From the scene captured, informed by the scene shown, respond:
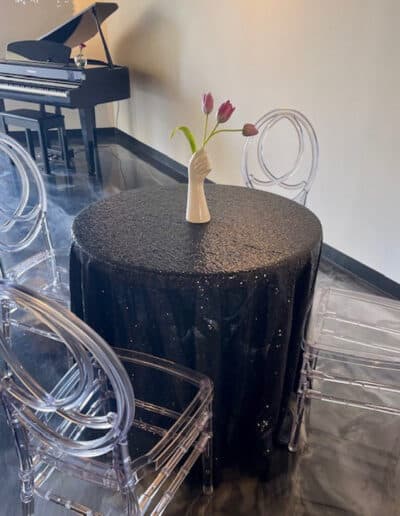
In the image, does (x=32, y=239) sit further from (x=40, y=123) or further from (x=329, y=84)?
(x=40, y=123)

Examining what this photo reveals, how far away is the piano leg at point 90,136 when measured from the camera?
414cm

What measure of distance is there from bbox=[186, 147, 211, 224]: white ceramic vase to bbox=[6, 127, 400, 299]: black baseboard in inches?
56.9

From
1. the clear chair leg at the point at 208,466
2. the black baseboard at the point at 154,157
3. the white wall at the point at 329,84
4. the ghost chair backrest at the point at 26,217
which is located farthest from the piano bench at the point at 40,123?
the clear chair leg at the point at 208,466

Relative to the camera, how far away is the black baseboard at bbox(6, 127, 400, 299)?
8.09ft

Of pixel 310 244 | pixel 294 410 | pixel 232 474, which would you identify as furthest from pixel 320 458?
pixel 310 244

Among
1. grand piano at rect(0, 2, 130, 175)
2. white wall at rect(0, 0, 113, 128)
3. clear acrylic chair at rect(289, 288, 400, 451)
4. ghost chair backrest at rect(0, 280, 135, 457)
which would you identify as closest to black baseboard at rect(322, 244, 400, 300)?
clear acrylic chair at rect(289, 288, 400, 451)

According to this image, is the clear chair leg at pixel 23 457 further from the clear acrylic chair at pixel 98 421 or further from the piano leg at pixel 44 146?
the piano leg at pixel 44 146

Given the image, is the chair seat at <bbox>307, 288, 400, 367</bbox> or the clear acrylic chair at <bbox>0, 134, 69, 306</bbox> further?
the clear acrylic chair at <bbox>0, 134, 69, 306</bbox>

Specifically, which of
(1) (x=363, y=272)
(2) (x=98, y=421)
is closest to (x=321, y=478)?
(2) (x=98, y=421)

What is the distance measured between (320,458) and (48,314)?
1176mm

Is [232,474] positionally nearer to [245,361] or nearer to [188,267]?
[245,361]

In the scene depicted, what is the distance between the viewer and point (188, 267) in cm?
114

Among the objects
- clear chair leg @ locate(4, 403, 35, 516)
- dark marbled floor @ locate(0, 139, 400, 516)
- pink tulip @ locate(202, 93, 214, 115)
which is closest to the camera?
clear chair leg @ locate(4, 403, 35, 516)

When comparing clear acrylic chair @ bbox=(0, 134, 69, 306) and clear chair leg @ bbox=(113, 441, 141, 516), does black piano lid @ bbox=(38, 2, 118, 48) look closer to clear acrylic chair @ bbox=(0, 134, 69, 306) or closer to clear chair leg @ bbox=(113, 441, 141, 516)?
clear acrylic chair @ bbox=(0, 134, 69, 306)
